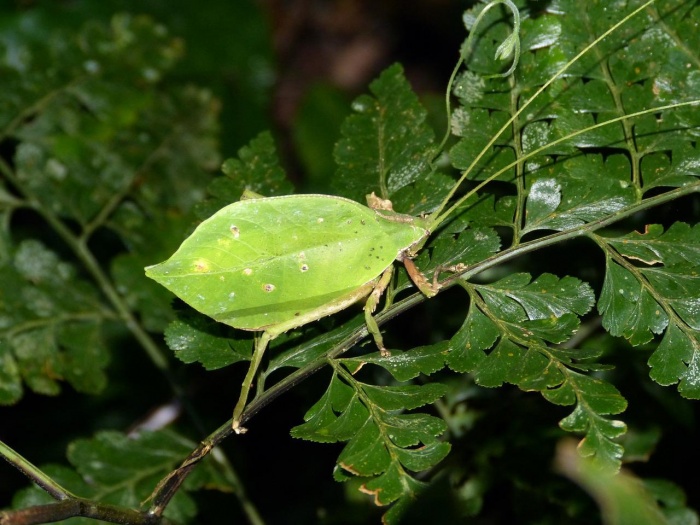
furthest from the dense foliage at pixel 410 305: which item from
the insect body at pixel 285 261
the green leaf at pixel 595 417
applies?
the insect body at pixel 285 261

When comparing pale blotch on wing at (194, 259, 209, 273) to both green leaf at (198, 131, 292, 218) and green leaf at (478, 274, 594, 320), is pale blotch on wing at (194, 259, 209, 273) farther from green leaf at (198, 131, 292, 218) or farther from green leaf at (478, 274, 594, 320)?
green leaf at (478, 274, 594, 320)

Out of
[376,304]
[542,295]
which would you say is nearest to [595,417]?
[542,295]

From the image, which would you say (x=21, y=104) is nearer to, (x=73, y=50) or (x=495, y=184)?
(x=73, y=50)

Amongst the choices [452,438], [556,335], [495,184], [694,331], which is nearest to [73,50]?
[495,184]

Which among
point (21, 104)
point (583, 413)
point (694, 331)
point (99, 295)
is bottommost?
point (694, 331)

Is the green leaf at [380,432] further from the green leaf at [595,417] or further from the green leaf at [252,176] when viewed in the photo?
the green leaf at [252,176]

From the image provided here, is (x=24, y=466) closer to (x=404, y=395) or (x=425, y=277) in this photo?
(x=404, y=395)

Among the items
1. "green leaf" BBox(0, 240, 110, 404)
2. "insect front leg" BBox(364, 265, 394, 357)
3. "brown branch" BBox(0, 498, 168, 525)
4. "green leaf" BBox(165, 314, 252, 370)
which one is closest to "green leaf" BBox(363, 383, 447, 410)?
"insect front leg" BBox(364, 265, 394, 357)
